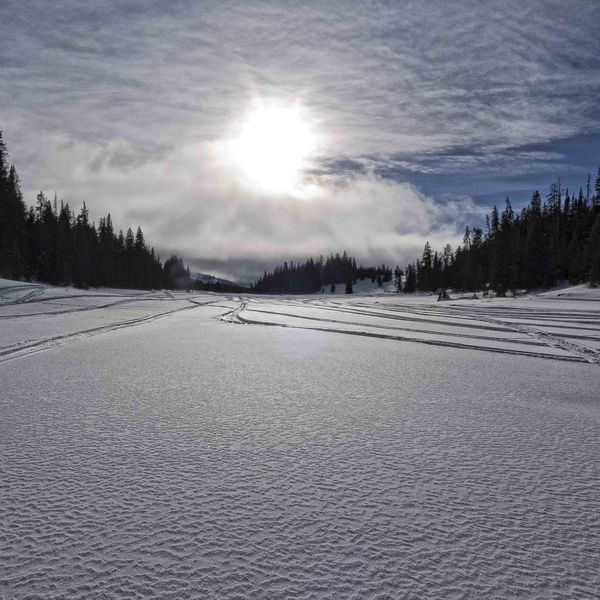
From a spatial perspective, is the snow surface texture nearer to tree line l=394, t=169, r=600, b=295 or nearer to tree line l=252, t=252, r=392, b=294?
tree line l=394, t=169, r=600, b=295

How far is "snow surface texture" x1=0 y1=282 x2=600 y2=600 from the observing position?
56.2 inches

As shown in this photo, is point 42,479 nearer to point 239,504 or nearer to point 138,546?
point 138,546

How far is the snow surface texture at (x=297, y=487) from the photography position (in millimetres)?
1427

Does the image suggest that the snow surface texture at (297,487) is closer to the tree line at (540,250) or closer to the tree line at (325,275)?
the tree line at (540,250)

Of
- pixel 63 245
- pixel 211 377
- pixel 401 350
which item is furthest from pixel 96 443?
pixel 63 245

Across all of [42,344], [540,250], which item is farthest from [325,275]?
[42,344]

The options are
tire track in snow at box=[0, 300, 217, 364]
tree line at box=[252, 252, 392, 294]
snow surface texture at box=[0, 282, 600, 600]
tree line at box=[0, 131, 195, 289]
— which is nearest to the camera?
snow surface texture at box=[0, 282, 600, 600]

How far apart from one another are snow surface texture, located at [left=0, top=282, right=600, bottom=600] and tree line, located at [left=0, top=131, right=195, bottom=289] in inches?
2347

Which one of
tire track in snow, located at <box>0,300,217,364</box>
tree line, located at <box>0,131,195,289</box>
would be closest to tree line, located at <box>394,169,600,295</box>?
tire track in snow, located at <box>0,300,217,364</box>

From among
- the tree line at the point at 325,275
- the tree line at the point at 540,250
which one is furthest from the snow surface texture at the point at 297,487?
the tree line at the point at 325,275

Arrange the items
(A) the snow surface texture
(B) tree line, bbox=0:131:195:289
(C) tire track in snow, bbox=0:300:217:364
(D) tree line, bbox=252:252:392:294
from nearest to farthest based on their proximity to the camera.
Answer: (A) the snow surface texture → (C) tire track in snow, bbox=0:300:217:364 → (B) tree line, bbox=0:131:195:289 → (D) tree line, bbox=252:252:392:294

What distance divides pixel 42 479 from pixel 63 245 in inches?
2796

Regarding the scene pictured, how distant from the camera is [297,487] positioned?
2.09m

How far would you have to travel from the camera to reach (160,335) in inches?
368
